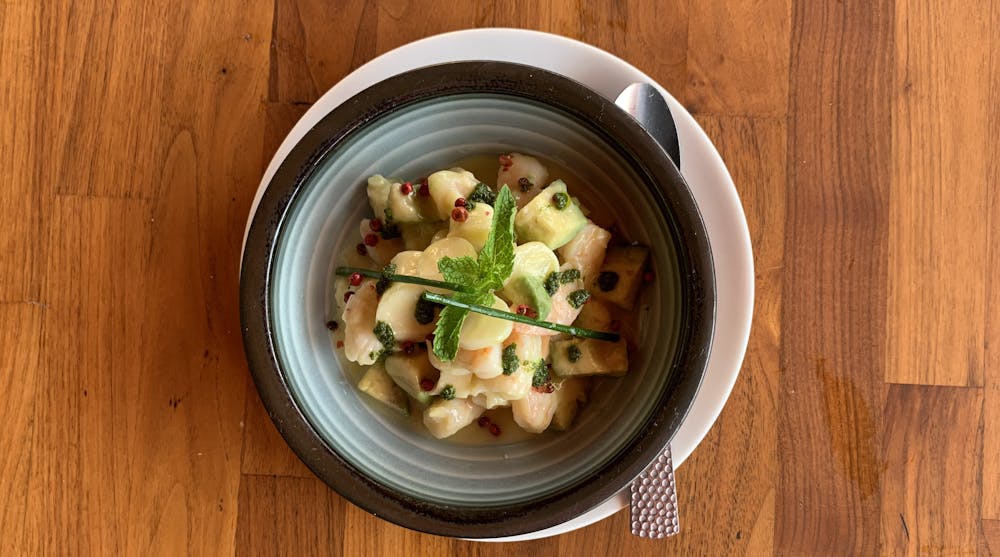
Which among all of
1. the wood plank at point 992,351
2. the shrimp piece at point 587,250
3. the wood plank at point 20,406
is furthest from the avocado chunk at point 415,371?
the wood plank at point 992,351

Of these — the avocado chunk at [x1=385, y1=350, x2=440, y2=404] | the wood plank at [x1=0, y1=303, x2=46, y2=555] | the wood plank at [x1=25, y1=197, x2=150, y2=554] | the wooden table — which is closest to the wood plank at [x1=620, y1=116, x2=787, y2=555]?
the wooden table

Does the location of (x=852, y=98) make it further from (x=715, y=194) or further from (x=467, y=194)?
(x=467, y=194)

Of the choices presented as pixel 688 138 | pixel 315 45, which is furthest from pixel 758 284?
pixel 315 45

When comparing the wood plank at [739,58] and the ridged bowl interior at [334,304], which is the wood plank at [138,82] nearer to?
the ridged bowl interior at [334,304]

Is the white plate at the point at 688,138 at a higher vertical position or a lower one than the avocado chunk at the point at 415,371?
higher

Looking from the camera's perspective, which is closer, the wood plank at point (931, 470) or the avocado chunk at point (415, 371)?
the avocado chunk at point (415, 371)

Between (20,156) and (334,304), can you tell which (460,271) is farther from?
(20,156)

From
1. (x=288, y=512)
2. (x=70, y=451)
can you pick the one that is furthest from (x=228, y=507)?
(x=70, y=451)
